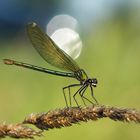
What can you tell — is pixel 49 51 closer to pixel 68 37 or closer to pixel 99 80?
pixel 99 80

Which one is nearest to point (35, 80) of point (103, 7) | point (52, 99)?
point (52, 99)

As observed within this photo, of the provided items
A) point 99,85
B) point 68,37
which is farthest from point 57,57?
point 68,37

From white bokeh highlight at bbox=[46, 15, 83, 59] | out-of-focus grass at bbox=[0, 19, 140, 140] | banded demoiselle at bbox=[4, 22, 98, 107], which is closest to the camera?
banded demoiselle at bbox=[4, 22, 98, 107]

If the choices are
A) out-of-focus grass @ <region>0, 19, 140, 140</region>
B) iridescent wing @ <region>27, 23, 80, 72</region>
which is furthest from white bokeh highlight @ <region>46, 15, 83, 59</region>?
iridescent wing @ <region>27, 23, 80, 72</region>

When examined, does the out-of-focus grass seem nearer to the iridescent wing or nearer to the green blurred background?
the green blurred background

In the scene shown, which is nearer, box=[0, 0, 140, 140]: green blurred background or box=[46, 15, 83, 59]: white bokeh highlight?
box=[46, 15, 83, 59]: white bokeh highlight
